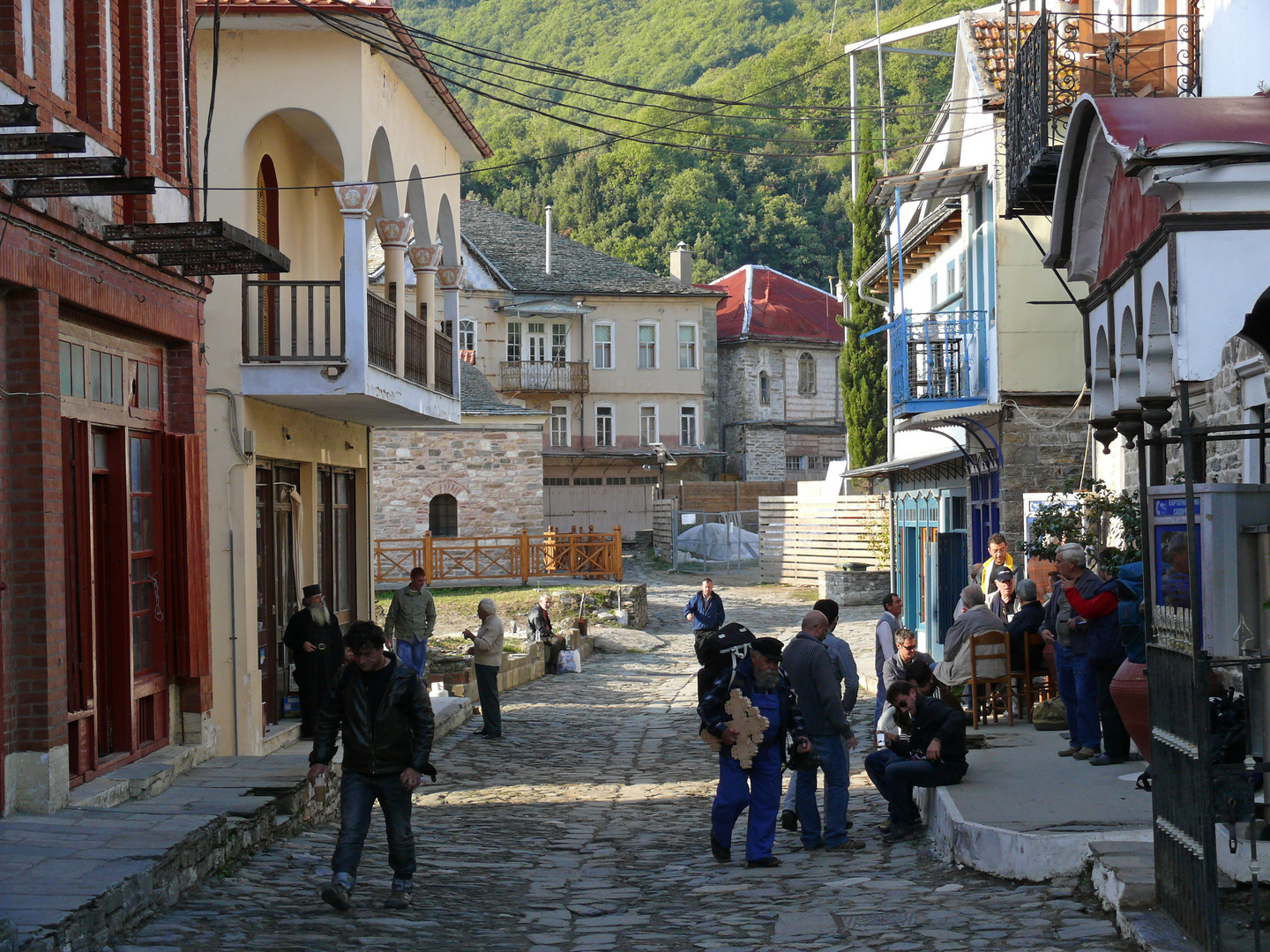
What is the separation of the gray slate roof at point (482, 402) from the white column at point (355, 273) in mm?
24394

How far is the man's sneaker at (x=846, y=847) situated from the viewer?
934 cm

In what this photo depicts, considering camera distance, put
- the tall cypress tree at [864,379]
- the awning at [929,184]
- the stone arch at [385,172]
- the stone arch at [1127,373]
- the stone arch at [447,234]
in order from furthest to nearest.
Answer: the tall cypress tree at [864,379] < the stone arch at [447,234] < the awning at [929,184] < the stone arch at [385,172] < the stone arch at [1127,373]

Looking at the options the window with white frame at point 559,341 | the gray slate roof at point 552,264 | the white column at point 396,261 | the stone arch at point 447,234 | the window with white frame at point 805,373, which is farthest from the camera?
the window with white frame at point 805,373

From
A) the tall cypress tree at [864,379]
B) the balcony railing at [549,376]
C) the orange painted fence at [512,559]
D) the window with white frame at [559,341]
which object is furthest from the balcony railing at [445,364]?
the window with white frame at [559,341]

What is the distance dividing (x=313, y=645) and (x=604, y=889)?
18.1ft

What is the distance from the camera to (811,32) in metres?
79.5

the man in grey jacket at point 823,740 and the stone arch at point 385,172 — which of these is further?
the stone arch at point 385,172

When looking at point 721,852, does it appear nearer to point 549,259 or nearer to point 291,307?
point 291,307

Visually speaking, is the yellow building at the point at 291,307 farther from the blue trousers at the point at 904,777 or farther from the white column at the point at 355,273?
the blue trousers at the point at 904,777

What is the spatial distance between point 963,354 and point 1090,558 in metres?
5.29

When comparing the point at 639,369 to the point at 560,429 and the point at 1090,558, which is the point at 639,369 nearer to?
the point at 560,429

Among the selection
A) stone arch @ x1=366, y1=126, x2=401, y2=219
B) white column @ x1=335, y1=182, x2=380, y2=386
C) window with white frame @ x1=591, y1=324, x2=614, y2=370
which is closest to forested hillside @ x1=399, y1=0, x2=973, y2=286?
window with white frame @ x1=591, y1=324, x2=614, y2=370

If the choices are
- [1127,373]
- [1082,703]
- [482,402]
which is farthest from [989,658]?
[482,402]

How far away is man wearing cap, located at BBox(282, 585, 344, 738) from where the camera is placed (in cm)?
1298
